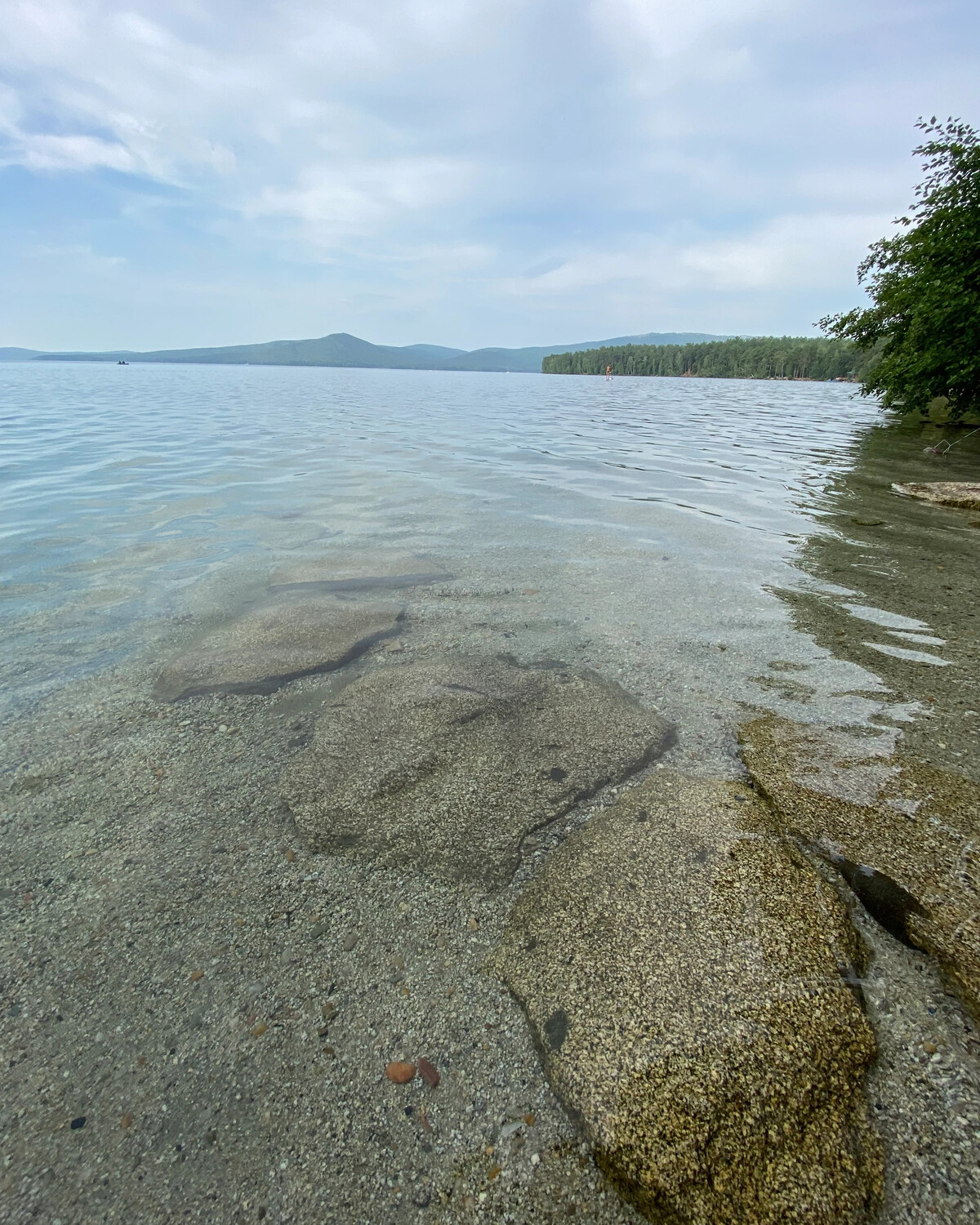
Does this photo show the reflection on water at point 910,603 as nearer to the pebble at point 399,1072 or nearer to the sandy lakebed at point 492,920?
the sandy lakebed at point 492,920


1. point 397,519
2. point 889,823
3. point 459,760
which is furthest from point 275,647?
point 397,519

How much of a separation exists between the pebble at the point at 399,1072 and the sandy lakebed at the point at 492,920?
0.10 feet

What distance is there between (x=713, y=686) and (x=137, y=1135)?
4.05m

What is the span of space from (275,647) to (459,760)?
7.97 feet

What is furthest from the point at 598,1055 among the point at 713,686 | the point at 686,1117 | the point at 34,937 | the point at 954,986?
the point at 713,686

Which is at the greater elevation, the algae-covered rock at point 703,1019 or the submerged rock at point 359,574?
the algae-covered rock at point 703,1019

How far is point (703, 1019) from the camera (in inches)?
77.7

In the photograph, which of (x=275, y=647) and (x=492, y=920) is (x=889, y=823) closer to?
(x=492, y=920)

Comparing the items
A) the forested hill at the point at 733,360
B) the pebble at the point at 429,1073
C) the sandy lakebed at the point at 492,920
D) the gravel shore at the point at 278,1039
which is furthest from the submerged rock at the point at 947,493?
the forested hill at the point at 733,360

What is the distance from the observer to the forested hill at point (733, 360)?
114 m

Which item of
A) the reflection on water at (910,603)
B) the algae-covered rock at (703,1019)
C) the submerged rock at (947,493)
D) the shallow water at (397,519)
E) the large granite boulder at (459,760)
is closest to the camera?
the algae-covered rock at (703,1019)

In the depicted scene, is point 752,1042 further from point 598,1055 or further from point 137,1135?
point 137,1135

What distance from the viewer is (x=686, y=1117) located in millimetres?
1729

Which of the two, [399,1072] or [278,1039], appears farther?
[278,1039]
